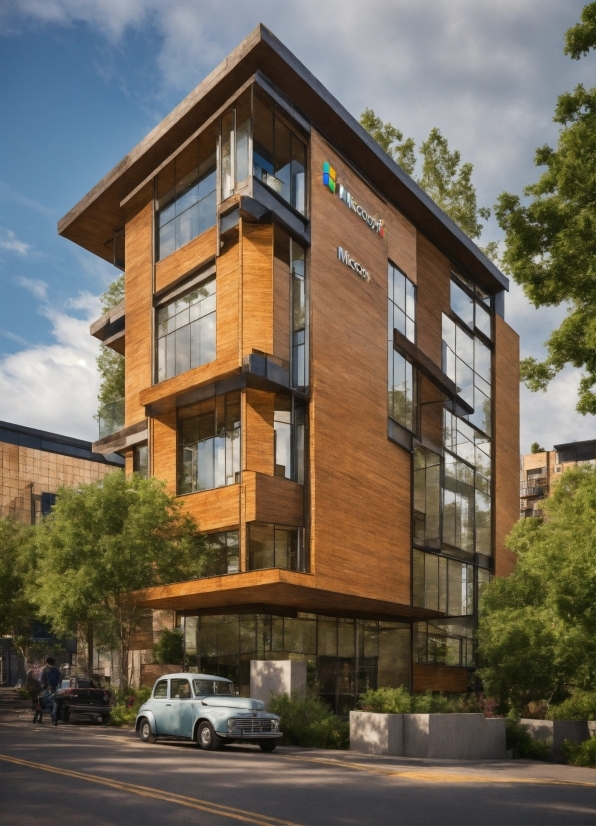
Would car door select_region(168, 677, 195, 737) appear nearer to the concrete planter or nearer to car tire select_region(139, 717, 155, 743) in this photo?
car tire select_region(139, 717, 155, 743)

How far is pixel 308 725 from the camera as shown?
25734 mm

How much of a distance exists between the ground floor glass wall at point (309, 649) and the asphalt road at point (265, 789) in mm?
13869

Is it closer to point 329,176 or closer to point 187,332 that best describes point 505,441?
point 329,176

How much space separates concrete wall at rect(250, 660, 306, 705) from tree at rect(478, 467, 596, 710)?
6383 mm

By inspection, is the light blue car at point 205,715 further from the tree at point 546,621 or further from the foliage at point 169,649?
the foliage at point 169,649

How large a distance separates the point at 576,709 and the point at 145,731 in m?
13.3

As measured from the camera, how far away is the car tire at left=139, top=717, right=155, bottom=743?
74.9ft

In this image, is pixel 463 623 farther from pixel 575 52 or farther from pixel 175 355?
pixel 575 52

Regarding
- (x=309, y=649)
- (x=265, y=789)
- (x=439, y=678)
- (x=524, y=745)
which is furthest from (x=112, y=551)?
(x=265, y=789)

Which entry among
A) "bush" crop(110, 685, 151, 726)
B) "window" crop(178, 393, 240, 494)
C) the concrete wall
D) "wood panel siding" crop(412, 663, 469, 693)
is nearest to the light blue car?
the concrete wall

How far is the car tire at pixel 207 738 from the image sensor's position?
21094 millimetres

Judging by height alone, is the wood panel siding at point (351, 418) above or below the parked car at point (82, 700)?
above

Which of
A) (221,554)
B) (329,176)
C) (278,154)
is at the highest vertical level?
(278,154)

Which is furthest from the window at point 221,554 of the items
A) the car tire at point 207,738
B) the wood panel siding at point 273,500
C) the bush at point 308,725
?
the car tire at point 207,738
